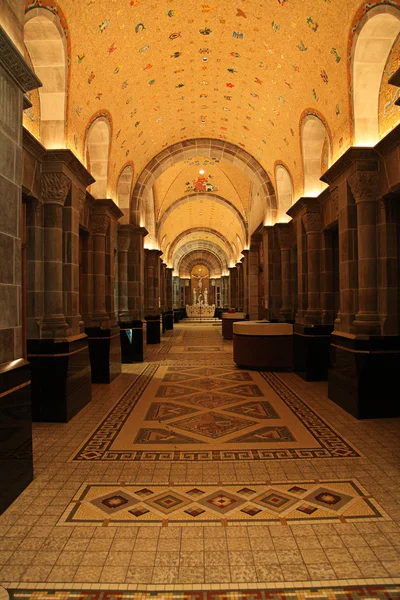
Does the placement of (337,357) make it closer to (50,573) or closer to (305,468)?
(305,468)

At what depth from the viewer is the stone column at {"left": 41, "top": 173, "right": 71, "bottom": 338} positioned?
6250mm

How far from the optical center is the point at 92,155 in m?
9.29

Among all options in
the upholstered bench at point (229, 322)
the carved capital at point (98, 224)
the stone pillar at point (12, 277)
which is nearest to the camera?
the stone pillar at point (12, 277)

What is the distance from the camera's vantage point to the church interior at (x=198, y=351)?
9.36 ft

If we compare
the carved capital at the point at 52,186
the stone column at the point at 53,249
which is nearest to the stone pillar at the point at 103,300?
the stone column at the point at 53,249

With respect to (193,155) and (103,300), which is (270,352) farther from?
(193,155)

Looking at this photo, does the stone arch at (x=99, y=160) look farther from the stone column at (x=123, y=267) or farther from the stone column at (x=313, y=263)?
the stone column at (x=313, y=263)

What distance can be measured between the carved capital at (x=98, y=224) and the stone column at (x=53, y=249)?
2.72m

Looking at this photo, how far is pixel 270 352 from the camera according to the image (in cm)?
981

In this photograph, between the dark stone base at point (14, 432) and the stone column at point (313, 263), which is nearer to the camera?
the dark stone base at point (14, 432)

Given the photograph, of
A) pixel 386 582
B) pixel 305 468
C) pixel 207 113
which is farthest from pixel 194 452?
pixel 207 113

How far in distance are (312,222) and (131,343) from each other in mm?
5502

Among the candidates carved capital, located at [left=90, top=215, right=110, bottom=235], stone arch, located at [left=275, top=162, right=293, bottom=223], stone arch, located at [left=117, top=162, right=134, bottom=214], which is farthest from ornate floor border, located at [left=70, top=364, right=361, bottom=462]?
stone arch, located at [left=117, top=162, right=134, bottom=214]

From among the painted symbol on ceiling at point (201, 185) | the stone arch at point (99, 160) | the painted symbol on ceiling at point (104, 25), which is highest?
the painted symbol on ceiling at point (201, 185)
